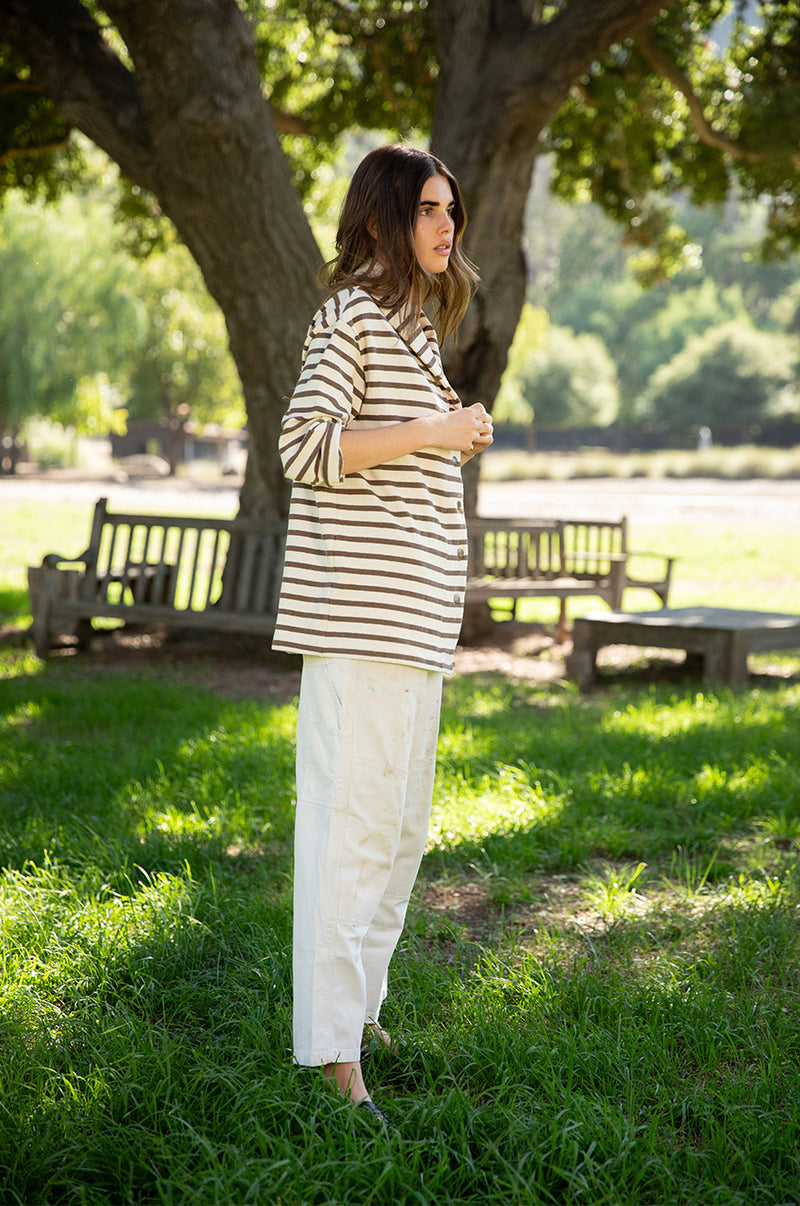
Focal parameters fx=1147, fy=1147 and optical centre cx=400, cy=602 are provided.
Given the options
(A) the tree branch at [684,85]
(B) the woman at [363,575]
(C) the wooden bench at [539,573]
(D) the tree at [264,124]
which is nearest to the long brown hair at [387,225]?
(B) the woman at [363,575]

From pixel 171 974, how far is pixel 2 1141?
0.84 m

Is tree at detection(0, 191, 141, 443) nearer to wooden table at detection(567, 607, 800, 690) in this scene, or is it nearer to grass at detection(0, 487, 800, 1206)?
wooden table at detection(567, 607, 800, 690)

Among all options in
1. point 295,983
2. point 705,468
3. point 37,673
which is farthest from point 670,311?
point 295,983

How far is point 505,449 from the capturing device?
69875 mm

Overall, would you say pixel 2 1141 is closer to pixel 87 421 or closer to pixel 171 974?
pixel 171 974

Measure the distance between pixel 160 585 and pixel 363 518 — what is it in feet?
21.1

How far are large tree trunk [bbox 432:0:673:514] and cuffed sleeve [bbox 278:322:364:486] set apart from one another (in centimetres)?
581

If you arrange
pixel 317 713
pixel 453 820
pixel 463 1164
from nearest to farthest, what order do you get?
pixel 463 1164
pixel 317 713
pixel 453 820

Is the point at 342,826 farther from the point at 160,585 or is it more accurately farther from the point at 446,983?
the point at 160,585

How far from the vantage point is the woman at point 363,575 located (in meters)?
2.37

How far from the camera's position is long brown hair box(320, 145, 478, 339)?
2.45 metres

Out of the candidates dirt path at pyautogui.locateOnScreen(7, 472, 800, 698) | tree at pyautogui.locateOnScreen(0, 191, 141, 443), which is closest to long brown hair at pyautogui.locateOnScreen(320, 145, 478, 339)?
dirt path at pyautogui.locateOnScreen(7, 472, 800, 698)

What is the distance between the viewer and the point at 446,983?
3098 millimetres

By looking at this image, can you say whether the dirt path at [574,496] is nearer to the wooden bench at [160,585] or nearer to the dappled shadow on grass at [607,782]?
the wooden bench at [160,585]
